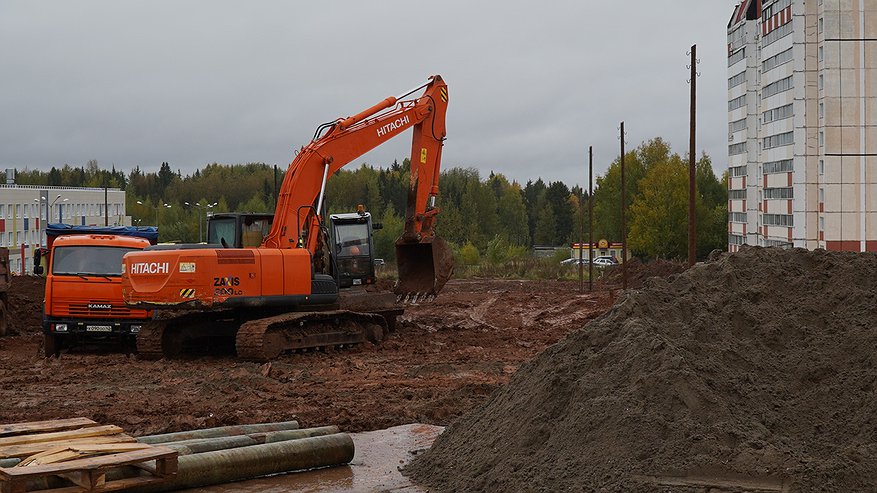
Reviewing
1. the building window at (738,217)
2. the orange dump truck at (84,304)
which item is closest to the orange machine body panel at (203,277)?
the orange dump truck at (84,304)

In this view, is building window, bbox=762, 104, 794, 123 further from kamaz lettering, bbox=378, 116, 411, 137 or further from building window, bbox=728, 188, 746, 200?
kamaz lettering, bbox=378, 116, 411, 137

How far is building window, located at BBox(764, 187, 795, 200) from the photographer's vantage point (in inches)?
2314

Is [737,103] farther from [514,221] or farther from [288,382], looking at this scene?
[288,382]

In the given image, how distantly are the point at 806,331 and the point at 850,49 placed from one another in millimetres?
46756

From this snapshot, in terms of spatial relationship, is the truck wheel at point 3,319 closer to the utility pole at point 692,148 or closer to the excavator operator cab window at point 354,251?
the excavator operator cab window at point 354,251

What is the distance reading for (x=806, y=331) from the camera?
34.0 feet

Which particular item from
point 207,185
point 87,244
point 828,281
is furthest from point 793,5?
point 207,185

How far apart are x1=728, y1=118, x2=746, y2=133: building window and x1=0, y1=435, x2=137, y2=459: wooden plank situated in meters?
63.0

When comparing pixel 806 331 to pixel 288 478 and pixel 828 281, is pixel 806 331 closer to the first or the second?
pixel 828 281

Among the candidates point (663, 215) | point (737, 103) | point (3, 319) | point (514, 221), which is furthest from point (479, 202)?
point (3, 319)

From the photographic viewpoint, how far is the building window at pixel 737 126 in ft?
224

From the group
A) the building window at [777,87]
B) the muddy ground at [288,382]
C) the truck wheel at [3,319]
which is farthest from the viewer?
the building window at [777,87]

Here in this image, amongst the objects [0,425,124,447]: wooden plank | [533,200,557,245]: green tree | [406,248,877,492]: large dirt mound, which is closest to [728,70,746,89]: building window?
[533,200,557,245]: green tree

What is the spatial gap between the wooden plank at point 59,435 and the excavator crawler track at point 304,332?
7915 millimetres
